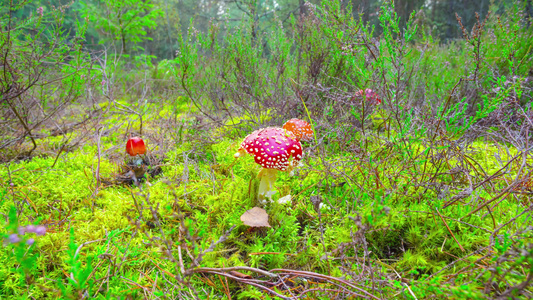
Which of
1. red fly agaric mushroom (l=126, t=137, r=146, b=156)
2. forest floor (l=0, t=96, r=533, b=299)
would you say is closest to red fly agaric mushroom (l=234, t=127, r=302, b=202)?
forest floor (l=0, t=96, r=533, b=299)

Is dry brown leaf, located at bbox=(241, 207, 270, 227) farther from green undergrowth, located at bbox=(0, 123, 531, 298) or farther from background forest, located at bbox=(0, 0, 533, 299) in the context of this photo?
green undergrowth, located at bbox=(0, 123, 531, 298)

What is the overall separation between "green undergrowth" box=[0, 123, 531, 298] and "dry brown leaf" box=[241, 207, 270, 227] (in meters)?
0.14

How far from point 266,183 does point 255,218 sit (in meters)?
0.47

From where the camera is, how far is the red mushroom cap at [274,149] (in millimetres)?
1588

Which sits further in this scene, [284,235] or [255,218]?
[284,235]

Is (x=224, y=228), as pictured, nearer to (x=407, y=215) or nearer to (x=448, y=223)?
(x=407, y=215)

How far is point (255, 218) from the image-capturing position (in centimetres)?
138

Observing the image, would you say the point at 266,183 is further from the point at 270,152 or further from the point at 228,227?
the point at 228,227

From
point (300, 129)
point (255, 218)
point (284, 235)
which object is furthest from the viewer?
point (300, 129)

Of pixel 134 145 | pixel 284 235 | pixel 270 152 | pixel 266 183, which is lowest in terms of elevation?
pixel 284 235

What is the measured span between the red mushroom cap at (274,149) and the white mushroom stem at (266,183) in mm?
171

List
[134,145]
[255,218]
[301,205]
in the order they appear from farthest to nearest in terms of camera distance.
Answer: [134,145] → [301,205] → [255,218]

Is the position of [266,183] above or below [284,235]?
above

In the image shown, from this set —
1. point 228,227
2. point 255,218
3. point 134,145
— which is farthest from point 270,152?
point 134,145
